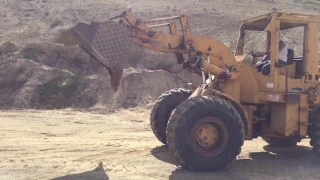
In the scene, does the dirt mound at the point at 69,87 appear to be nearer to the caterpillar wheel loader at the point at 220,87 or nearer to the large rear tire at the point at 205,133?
the caterpillar wheel loader at the point at 220,87

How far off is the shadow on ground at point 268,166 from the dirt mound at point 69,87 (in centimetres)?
716

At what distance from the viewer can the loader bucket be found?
7859mm

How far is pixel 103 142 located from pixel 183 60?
9.08 feet

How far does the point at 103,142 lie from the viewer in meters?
10.2

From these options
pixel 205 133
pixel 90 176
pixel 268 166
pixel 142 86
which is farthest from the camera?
pixel 142 86

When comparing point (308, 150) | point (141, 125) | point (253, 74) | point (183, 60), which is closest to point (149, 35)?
point (183, 60)

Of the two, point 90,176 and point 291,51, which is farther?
point 291,51

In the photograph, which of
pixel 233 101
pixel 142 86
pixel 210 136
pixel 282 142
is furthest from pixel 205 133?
pixel 142 86

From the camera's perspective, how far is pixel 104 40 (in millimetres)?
7902

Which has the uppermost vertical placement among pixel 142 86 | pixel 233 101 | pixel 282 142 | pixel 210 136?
pixel 233 101

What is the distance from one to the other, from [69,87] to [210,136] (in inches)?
396

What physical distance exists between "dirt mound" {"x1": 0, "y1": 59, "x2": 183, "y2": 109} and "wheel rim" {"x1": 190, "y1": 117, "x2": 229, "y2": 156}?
28.1 feet

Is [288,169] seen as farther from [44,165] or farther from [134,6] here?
[134,6]

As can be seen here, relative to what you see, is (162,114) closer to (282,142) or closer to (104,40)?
(104,40)
